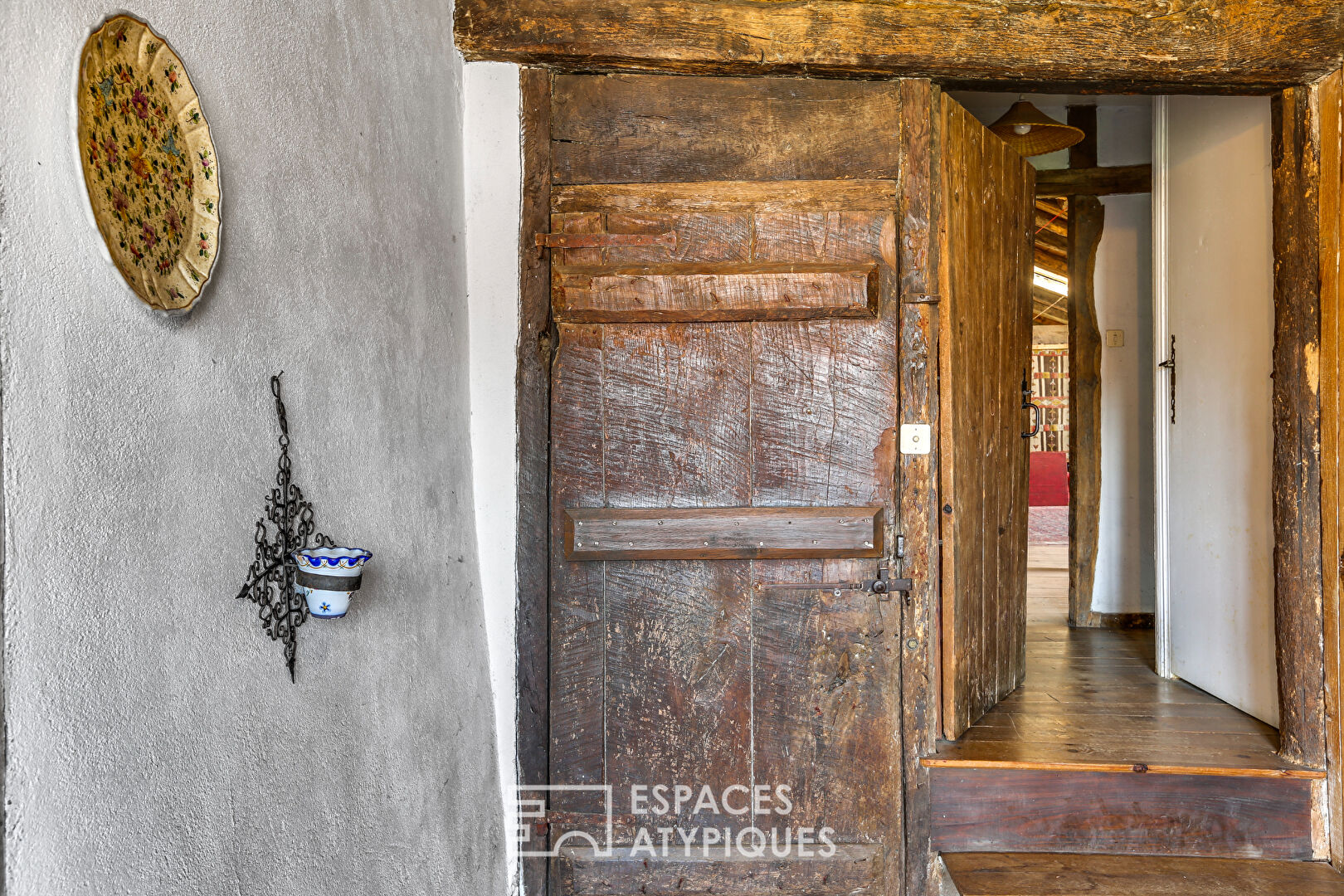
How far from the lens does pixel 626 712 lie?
2.15 meters

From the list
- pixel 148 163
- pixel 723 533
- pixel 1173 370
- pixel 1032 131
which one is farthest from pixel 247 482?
pixel 1032 131

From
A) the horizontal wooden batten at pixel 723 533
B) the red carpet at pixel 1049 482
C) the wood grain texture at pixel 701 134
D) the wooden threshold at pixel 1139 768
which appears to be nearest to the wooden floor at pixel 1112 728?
the wooden threshold at pixel 1139 768

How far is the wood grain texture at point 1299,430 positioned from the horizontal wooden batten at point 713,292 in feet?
3.55

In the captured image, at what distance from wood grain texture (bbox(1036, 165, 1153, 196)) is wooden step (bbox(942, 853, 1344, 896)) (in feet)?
10.1

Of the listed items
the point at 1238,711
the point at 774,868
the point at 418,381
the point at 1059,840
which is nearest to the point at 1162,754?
the point at 1059,840

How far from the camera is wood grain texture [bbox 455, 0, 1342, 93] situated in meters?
2.06

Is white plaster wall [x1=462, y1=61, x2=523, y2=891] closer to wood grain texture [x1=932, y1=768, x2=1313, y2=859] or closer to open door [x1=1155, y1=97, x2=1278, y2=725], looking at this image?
wood grain texture [x1=932, y1=768, x2=1313, y2=859]

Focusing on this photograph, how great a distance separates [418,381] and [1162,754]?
2.05m

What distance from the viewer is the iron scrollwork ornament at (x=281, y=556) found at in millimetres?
1214

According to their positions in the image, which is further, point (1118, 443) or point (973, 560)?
point (1118, 443)

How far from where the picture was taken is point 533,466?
2143 millimetres

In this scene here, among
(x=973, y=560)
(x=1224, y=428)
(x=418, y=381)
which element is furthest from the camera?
(x=1224, y=428)

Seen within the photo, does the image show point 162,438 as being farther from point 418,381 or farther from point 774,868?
point 774,868

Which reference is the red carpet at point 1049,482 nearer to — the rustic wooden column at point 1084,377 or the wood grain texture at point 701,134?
the rustic wooden column at point 1084,377
